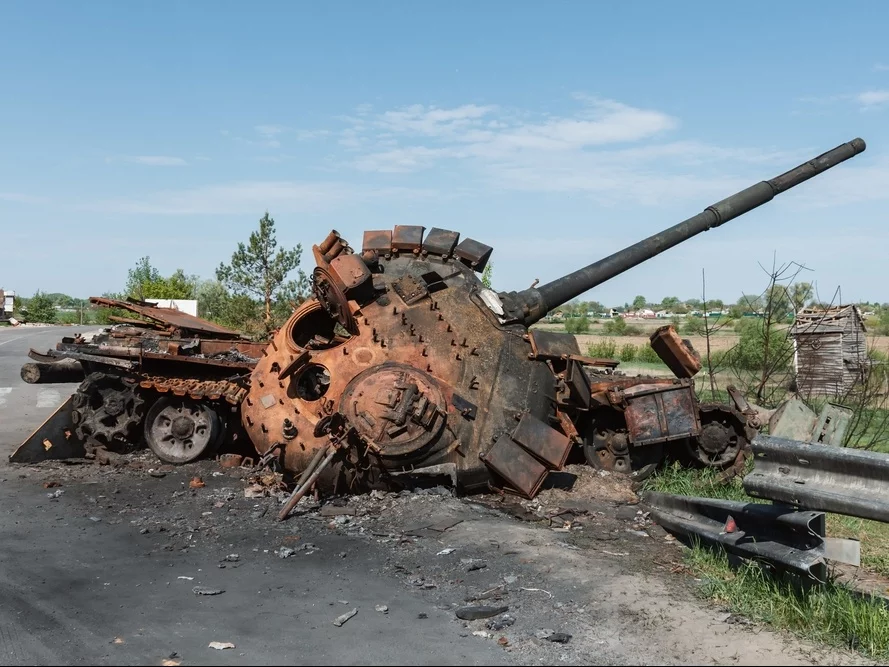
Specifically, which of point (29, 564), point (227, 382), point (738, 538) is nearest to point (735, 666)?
point (738, 538)

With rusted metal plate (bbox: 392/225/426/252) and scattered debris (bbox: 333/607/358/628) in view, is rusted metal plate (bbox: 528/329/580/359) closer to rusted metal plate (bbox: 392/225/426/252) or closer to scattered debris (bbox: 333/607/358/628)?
rusted metal plate (bbox: 392/225/426/252)

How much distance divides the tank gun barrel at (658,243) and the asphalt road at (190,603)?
4004 mm

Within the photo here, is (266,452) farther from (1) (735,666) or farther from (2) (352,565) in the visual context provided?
(1) (735,666)

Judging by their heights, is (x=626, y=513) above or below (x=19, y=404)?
below

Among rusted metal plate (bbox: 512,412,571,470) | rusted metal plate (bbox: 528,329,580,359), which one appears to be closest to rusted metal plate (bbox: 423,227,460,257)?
rusted metal plate (bbox: 528,329,580,359)

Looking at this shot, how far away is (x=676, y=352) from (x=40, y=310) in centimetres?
8244

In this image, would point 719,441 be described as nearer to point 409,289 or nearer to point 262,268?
point 409,289

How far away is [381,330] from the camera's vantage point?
361 inches

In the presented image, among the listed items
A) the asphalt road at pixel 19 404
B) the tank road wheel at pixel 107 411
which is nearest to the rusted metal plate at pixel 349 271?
the tank road wheel at pixel 107 411

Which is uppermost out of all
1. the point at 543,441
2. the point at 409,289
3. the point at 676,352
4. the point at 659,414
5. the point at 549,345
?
the point at 409,289

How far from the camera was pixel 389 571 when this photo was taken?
21.1 ft

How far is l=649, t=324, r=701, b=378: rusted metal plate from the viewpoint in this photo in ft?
33.8

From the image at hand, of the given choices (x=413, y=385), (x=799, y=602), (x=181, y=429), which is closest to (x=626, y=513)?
(x=413, y=385)

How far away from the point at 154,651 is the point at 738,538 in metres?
3.96
